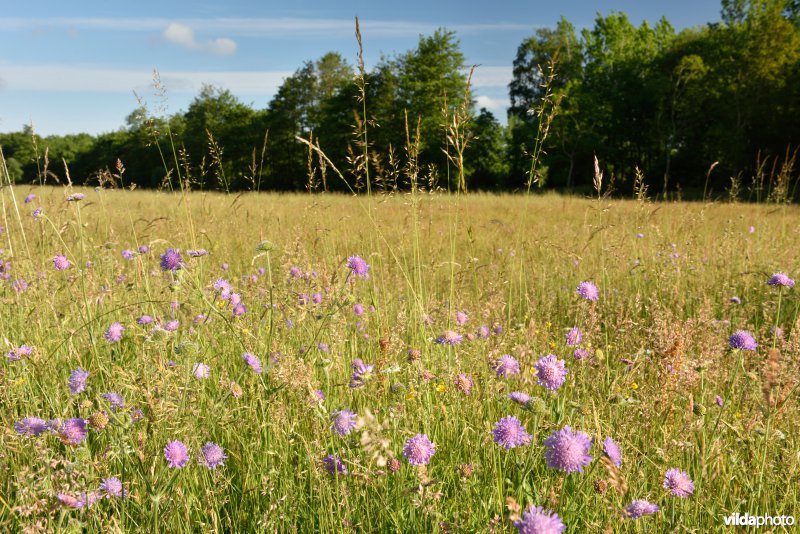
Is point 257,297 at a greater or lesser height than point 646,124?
lesser

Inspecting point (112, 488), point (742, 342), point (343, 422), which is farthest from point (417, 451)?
point (742, 342)

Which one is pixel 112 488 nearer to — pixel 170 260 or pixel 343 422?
pixel 343 422

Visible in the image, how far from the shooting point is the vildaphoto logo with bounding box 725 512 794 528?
3.84 feet

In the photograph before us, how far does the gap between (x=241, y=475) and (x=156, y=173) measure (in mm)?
41509

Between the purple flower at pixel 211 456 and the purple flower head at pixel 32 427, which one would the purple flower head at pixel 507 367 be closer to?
the purple flower at pixel 211 456

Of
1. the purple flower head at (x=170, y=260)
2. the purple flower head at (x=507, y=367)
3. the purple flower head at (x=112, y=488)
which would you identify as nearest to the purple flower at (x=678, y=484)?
the purple flower head at (x=507, y=367)

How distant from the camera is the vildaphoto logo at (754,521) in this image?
1.17 m

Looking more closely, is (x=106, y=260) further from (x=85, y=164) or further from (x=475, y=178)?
(x=85, y=164)

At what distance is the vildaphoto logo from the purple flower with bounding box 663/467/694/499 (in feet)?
0.31

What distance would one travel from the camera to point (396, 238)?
5945 mm

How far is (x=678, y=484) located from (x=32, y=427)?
1581 millimetres

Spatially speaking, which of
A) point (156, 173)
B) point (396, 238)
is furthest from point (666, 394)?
point (156, 173)

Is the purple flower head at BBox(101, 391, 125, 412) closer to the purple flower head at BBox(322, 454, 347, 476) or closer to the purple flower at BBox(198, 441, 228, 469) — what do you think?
the purple flower at BBox(198, 441, 228, 469)

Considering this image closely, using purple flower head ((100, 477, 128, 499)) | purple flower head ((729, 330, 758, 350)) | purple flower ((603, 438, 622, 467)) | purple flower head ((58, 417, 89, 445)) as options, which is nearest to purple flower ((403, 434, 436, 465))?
purple flower ((603, 438, 622, 467))
